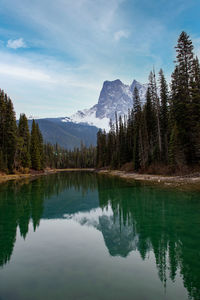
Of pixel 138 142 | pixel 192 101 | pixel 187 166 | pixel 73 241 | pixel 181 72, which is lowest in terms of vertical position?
pixel 73 241

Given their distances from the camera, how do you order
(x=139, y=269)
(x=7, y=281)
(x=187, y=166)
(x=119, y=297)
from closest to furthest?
(x=119, y=297)
(x=7, y=281)
(x=139, y=269)
(x=187, y=166)

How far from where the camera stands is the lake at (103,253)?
6.43 m

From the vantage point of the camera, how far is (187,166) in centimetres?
3225

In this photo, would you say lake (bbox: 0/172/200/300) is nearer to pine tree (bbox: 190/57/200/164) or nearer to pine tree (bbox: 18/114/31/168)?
pine tree (bbox: 190/57/200/164)

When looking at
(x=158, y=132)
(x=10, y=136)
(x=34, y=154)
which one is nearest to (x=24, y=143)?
(x=34, y=154)

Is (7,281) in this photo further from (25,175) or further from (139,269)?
(25,175)

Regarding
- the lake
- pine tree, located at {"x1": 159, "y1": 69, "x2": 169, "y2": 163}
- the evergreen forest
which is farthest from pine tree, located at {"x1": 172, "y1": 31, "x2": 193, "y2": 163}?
the lake

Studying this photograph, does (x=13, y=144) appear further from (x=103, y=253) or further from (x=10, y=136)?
(x=103, y=253)

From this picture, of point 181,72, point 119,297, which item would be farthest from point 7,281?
point 181,72

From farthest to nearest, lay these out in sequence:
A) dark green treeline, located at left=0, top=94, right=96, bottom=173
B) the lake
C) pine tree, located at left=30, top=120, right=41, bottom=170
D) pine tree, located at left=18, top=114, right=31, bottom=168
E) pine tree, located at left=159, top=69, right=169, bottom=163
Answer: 1. pine tree, located at left=30, top=120, right=41, bottom=170
2. pine tree, located at left=18, top=114, right=31, bottom=168
3. dark green treeline, located at left=0, top=94, right=96, bottom=173
4. pine tree, located at left=159, top=69, right=169, bottom=163
5. the lake

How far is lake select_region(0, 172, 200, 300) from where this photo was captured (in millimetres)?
6435

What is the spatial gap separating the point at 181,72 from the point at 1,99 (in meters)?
42.4

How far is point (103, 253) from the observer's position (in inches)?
371

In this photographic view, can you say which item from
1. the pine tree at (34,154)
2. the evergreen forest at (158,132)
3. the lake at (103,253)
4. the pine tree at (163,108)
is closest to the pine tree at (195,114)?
the evergreen forest at (158,132)
